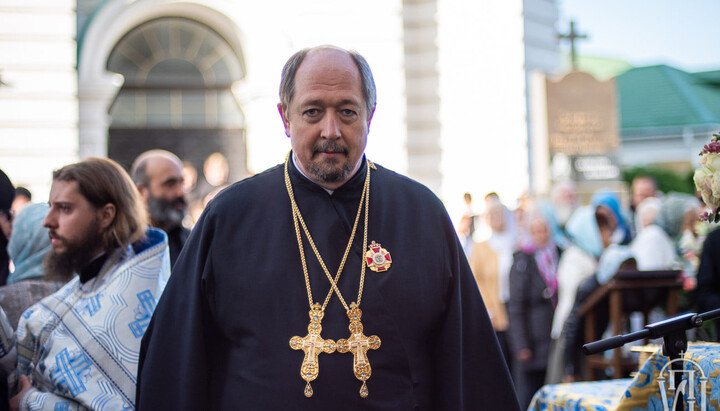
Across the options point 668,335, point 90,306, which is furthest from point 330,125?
point 90,306

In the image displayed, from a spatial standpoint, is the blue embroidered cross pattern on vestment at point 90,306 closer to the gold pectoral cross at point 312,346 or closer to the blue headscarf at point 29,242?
the blue headscarf at point 29,242

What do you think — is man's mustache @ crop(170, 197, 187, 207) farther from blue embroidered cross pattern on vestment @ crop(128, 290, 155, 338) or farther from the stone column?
the stone column

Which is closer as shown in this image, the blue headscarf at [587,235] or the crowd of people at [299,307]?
the crowd of people at [299,307]

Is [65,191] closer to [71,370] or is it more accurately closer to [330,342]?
[71,370]

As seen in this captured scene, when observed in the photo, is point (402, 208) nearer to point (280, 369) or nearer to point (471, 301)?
point (471, 301)

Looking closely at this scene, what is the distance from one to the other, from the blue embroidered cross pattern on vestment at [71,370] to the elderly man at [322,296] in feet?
2.01

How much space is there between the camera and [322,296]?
2.69m

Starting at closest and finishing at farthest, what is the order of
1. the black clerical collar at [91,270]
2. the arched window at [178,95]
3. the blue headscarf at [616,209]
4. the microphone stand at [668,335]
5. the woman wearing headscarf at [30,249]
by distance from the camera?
the microphone stand at [668,335], the black clerical collar at [91,270], the woman wearing headscarf at [30,249], the blue headscarf at [616,209], the arched window at [178,95]

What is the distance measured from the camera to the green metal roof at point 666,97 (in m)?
41.1

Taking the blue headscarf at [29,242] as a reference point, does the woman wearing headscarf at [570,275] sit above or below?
below

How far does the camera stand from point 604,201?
7.63 metres

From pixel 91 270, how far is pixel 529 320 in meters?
4.45

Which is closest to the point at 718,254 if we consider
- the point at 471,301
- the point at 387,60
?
the point at 471,301

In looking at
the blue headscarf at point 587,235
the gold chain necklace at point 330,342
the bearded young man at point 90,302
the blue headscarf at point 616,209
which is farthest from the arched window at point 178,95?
the gold chain necklace at point 330,342
